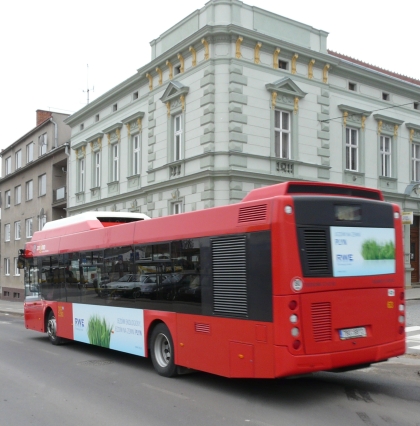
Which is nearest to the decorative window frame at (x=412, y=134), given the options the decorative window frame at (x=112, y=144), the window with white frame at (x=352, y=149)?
the window with white frame at (x=352, y=149)

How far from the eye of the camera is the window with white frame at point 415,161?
92.2 ft

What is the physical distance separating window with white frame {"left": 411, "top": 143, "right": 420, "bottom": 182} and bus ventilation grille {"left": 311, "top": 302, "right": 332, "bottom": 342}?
22344mm

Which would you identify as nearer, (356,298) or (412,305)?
(356,298)

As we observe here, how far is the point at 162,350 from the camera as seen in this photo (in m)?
9.91

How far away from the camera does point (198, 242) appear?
28.9 feet

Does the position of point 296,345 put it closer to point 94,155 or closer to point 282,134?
point 282,134

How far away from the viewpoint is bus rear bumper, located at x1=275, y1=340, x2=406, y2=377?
7055 mm

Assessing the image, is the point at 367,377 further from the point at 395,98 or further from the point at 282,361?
the point at 395,98

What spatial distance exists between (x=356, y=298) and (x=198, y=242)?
8.11 ft

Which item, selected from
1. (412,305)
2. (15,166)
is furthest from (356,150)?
(15,166)

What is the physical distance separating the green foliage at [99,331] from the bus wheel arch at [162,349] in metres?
1.73

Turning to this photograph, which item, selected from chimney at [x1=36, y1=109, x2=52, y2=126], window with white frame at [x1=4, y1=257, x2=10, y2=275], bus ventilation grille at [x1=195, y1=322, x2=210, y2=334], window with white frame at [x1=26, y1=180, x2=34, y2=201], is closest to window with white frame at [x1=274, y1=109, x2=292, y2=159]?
bus ventilation grille at [x1=195, y1=322, x2=210, y2=334]

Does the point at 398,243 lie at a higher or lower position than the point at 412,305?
higher

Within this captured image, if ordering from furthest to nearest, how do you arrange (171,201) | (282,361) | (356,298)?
1. (171,201)
2. (356,298)
3. (282,361)
